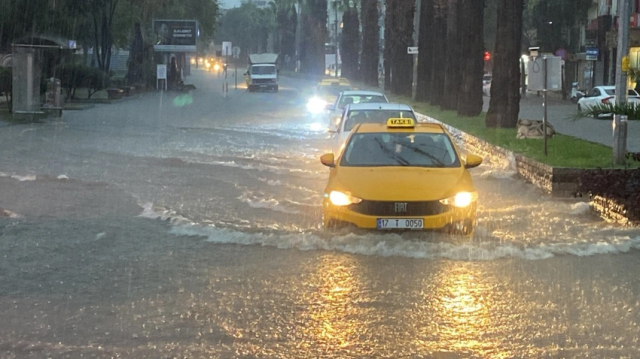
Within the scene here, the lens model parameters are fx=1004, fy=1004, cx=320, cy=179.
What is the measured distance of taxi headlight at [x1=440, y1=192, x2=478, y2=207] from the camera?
438 inches

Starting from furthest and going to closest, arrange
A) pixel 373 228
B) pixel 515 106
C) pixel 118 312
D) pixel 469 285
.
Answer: pixel 515 106
pixel 373 228
pixel 469 285
pixel 118 312

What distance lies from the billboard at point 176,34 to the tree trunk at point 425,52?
28.7 m

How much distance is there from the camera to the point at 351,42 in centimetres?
9925

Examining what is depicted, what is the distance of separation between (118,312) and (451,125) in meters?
22.4

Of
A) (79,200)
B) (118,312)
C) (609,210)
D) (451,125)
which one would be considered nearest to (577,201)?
(609,210)

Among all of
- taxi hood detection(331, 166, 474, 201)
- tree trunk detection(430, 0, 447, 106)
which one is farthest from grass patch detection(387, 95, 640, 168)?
tree trunk detection(430, 0, 447, 106)

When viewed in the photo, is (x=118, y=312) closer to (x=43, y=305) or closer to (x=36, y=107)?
(x=43, y=305)

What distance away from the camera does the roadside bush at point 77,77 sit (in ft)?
164

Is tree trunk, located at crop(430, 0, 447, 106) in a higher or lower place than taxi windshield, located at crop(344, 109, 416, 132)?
higher

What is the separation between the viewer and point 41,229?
12.6 meters

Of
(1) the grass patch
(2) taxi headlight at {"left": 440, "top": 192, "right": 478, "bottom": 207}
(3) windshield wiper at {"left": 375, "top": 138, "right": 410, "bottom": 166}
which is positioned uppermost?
(3) windshield wiper at {"left": 375, "top": 138, "right": 410, "bottom": 166}

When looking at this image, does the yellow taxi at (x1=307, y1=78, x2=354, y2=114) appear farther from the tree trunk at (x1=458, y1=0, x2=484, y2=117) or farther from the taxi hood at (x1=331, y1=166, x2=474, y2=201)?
the taxi hood at (x1=331, y1=166, x2=474, y2=201)

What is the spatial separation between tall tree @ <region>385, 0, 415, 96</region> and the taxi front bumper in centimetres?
4547

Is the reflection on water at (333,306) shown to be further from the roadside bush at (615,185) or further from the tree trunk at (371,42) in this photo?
the tree trunk at (371,42)
